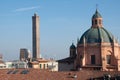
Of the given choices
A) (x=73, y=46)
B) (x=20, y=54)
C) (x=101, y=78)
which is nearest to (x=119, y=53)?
(x=73, y=46)

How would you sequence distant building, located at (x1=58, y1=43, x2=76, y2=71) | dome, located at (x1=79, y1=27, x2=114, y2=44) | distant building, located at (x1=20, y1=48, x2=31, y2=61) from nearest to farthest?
dome, located at (x1=79, y1=27, x2=114, y2=44)
distant building, located at (x1=58, y1=43, x2=76, y2=71)
distant building, located at (x1=20, y1=48, x2=31, y2=61)

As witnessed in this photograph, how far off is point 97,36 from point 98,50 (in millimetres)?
3263

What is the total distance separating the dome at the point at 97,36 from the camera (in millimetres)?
84062

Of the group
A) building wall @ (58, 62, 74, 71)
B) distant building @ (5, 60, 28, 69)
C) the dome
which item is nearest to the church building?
the dome

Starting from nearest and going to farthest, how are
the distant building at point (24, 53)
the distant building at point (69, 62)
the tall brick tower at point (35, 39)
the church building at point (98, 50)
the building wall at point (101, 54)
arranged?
1. the building wall at point (101, 54)
2. the church building at point (98, 50)
3. the distant building at point (69, 62)
4. the tall brick tower at point (35, 39)
5. the distant building at point (24, 53)

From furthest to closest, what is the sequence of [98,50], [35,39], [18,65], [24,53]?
[24,53]
[35,39]
[18,65]
[98,50]

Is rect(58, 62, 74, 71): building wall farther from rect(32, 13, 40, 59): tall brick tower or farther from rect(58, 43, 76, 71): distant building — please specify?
rect(32, 13, 40, 59): tall brick tower

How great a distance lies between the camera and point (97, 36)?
84.3 metres

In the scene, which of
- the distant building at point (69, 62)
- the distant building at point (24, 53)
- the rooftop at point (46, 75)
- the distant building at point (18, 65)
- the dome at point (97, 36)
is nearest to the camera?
the rooftop at point (46, 75)

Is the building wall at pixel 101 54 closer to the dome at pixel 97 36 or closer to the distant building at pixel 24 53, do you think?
the dome at pixel 97 36

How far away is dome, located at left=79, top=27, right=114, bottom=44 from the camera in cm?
8406

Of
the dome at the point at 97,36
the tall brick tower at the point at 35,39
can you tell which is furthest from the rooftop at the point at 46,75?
the tall brick tower at the point at 35,39

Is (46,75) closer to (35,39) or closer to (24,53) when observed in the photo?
(35,39)

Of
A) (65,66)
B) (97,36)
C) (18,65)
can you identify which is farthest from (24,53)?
(97,36)
